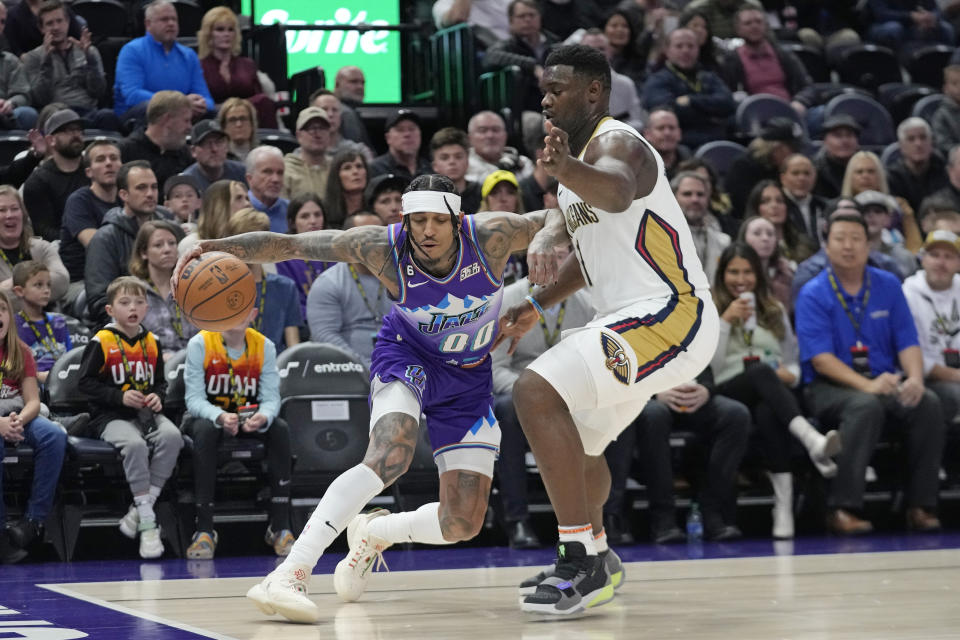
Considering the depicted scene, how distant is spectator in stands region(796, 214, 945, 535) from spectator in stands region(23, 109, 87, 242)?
4.89 meters

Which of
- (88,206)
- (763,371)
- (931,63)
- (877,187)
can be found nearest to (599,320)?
(763,371)

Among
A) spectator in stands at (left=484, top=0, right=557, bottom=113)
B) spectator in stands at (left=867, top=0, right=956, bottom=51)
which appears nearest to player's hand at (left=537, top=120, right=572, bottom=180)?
spectator in stands at (left=484, top=0, right=557, bottom=113)

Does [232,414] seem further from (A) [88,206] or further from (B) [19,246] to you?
(A) [88,206]

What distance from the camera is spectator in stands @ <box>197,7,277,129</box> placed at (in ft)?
34.5

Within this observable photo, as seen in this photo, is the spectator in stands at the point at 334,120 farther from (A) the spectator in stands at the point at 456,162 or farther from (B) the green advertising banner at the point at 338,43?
(B) the green advertising banner at the point at 338,43

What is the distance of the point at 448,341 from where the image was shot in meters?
5.21

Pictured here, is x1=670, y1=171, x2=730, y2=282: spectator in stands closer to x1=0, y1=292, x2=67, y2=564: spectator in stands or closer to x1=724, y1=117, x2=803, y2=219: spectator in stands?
x1=724, y1=117, x2=803, y2=219: spectator in stands

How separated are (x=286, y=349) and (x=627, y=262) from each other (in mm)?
3620

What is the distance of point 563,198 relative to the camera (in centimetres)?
515

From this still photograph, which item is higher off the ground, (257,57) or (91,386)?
(257,57)

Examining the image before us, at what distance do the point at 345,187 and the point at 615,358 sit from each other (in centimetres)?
466

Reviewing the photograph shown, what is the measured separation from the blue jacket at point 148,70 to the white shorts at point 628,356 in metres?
5.87

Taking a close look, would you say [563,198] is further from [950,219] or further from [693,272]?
[950,219]

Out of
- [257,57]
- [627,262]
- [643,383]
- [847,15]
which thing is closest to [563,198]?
[627,262]
